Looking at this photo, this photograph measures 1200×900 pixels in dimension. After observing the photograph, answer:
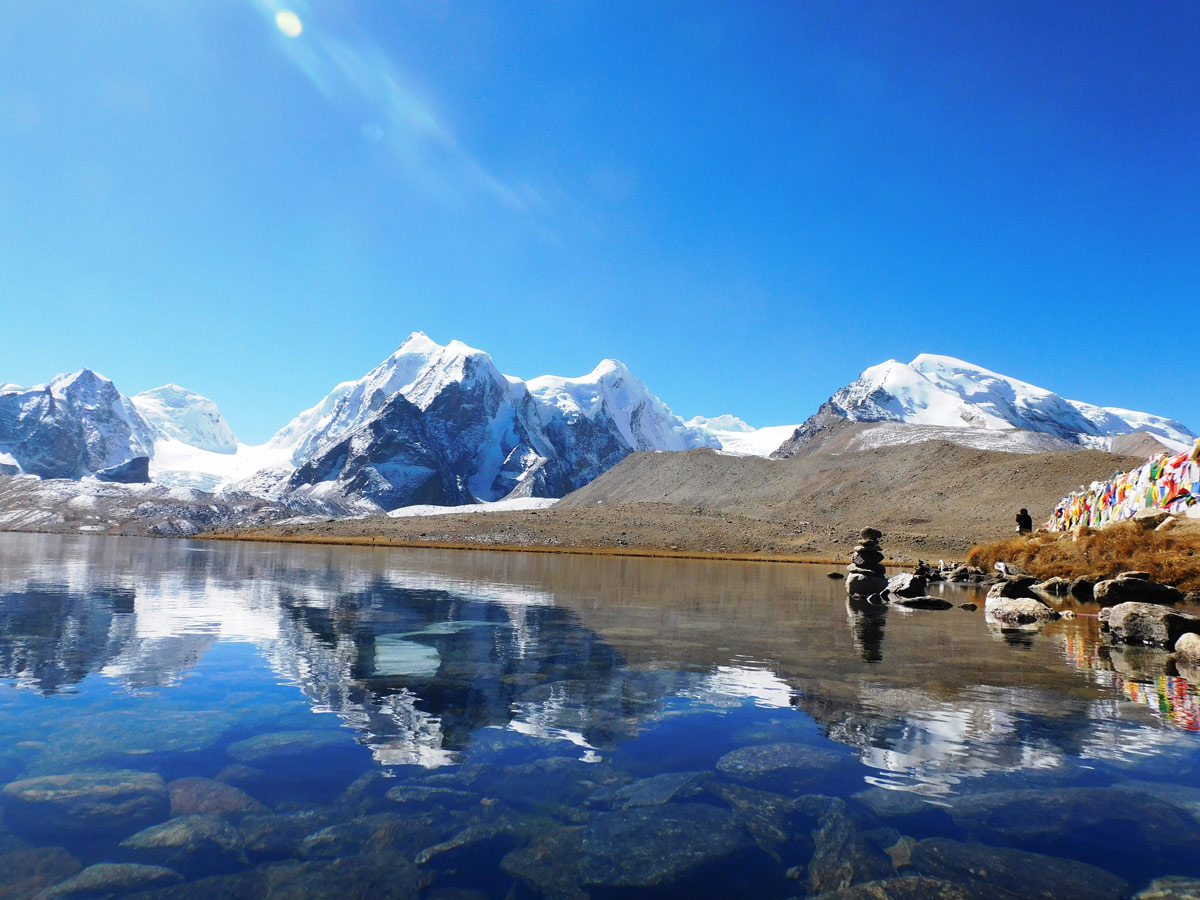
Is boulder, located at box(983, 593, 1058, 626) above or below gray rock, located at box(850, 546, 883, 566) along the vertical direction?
below

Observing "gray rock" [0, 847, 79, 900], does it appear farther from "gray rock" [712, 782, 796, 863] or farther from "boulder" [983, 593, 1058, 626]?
"boulder" [983, 593, 1058, 626]

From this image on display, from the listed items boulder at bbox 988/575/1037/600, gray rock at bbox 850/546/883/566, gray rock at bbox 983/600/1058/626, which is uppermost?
gray rock at bbox 850/546/883/566

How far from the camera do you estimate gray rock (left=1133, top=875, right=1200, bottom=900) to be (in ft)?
20.1

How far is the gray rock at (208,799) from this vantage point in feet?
25.5

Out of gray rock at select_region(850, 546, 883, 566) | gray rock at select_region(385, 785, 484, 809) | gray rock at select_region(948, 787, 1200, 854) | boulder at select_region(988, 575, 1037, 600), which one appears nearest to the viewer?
gray rock at select_region(948, 787, 1200, 854)

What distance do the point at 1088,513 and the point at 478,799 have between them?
68.0 meters

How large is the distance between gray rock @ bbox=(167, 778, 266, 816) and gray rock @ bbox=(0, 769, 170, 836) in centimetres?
12

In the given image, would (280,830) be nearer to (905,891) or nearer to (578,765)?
(578,765)

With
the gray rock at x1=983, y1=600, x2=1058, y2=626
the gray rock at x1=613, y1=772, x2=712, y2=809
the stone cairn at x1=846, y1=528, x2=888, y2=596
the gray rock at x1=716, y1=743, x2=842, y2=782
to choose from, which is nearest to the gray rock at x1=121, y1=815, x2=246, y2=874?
the gray rock at x1=613, y1=772, x2=712, y2=809

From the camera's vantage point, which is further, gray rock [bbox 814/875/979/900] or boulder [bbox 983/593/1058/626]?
boulder [bbox 983/593/1058/626]

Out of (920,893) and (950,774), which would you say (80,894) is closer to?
(920,893)

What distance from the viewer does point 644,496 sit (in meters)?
158

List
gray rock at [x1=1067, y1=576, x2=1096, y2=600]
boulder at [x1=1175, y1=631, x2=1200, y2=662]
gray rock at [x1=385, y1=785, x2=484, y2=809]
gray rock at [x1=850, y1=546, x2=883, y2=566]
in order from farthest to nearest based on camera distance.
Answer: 1. gray rock at [x1=850, y1=546, x2=883, y2=566]
2. gray rock at [x1=1067, y1=576, x2=1096, y2=600]
3. boulder at [x1=1175, y1=631, x2=1200, y2=662]
4. gray rock at [x1=385, y1=785, x2=484, y2=809]

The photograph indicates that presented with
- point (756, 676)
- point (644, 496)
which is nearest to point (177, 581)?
point (756, 676)
